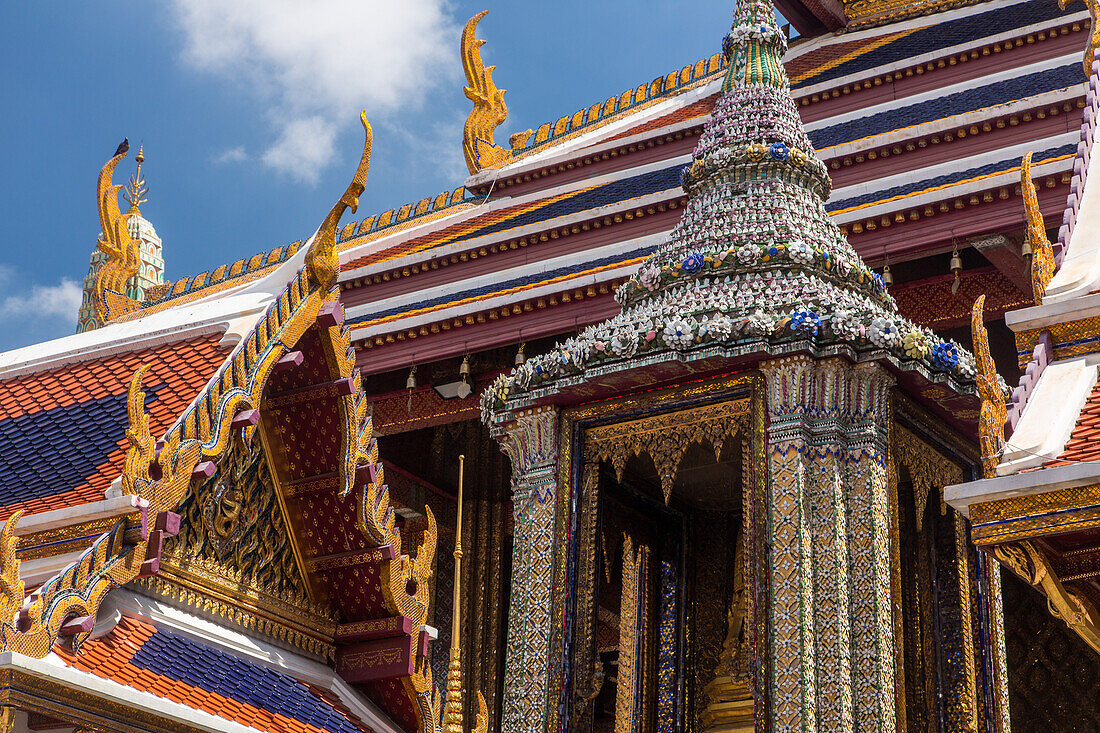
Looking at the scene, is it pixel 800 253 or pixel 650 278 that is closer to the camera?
pixel 800 253

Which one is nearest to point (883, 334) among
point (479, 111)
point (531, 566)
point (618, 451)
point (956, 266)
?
point (618, 451)

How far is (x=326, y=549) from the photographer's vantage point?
17.3ft

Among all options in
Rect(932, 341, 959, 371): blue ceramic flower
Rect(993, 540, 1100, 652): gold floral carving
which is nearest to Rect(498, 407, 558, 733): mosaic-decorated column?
Rect(932, 341, 959, 371): blue ceramic flower

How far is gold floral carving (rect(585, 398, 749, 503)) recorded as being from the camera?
6.29 meters

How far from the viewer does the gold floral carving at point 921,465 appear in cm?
631

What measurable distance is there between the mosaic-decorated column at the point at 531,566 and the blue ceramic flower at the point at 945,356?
1563 millimetres

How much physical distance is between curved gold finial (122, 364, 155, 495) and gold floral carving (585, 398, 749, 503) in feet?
8.00

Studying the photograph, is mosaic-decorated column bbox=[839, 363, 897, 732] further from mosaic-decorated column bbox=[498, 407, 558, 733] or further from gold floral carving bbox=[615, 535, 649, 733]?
gold floral carving bbox=[615, 535, 649, 733]

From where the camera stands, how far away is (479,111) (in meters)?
15.1

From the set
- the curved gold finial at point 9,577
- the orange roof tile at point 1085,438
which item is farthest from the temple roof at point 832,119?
the curved gold finial at point 9,577

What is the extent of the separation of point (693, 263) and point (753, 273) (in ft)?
0.92

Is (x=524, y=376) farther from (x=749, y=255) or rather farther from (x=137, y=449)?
(x=137, y=449)

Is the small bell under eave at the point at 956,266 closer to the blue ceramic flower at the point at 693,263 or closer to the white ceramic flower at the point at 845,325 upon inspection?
the blue ceramic flower at the point at 693,263

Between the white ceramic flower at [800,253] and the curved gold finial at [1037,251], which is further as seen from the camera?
the white ceramic flower at [800,253]
